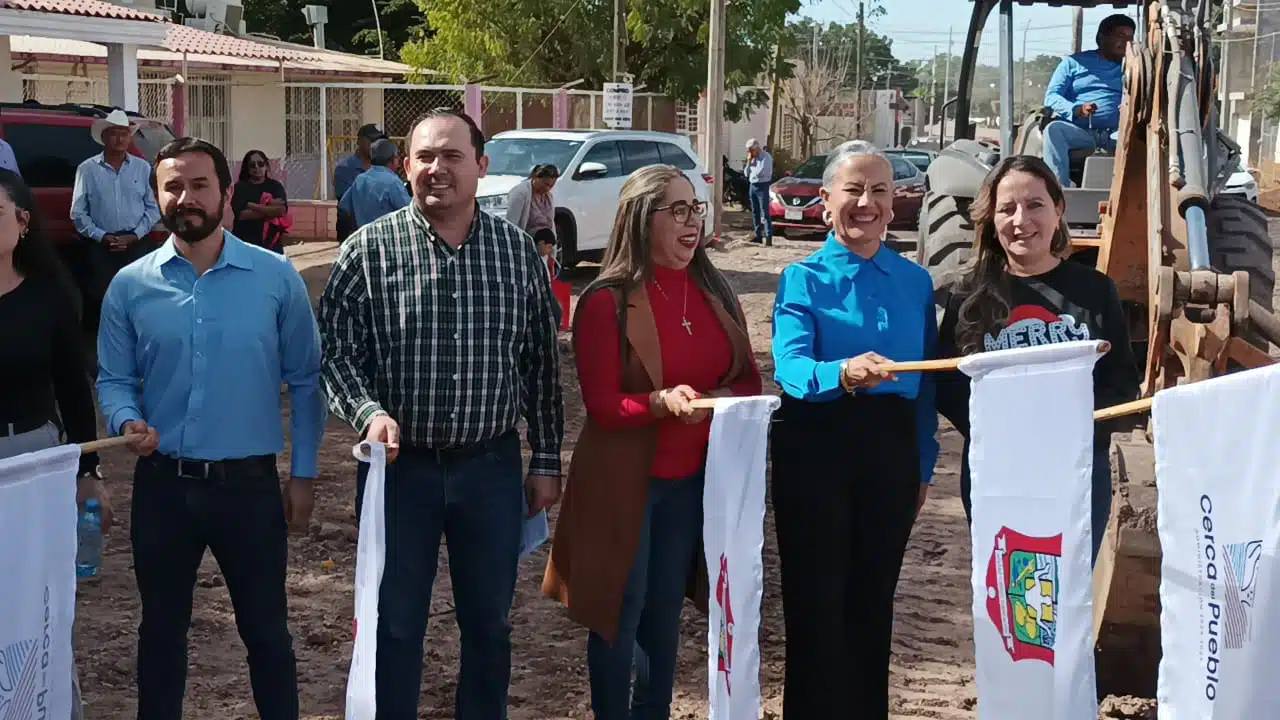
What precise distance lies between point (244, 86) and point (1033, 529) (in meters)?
24.7

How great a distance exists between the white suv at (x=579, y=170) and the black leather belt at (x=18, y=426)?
13.0m

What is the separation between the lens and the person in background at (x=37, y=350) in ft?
13.5

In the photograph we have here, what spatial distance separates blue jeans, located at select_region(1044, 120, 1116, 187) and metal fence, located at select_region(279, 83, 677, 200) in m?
19.0

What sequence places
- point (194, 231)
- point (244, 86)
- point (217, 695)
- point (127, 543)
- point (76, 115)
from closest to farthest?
point (194, 231) < point (217, 695) < point (127, 543) < point (76, 115) < point (244, 86)

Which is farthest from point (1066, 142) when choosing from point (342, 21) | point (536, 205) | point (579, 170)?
point (342, 21)

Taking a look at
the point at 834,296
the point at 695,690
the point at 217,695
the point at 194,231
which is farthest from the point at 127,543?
the point at 834,296

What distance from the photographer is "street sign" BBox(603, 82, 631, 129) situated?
25031 mm

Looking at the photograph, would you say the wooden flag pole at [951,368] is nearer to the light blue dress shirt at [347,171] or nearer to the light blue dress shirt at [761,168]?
the light blue dress shirt at [347,171]

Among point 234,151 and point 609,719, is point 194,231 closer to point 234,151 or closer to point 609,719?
point 609,719

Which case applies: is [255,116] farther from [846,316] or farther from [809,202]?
[846,316]

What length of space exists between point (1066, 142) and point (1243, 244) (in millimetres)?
1200

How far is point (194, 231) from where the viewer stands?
409cm

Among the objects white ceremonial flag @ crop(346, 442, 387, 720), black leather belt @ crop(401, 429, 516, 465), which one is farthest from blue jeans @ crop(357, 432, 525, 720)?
white ceremonial flag @ crop(346, 442, 387, 720)

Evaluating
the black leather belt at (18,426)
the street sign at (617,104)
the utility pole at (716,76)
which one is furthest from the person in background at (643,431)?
the street sign at (617,104)
